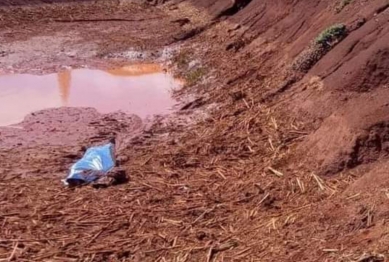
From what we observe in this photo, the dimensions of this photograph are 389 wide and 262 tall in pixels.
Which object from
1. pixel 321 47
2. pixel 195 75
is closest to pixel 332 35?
pixel 321 47

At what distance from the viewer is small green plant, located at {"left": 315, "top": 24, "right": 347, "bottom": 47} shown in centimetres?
1049

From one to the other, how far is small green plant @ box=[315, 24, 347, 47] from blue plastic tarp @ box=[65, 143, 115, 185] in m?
3.88

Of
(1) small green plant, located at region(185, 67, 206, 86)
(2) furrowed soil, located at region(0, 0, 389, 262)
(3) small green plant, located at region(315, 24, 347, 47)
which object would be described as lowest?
(2) furrowed soil, located at region(0, 0, 389, 262)

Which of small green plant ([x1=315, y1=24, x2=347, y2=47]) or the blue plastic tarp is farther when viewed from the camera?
small green plant ([x1=315, y1=24, x2=347, y2=47])

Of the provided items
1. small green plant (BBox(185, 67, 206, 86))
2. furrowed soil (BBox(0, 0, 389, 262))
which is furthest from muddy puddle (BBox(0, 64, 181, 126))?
furrowed soil (BBox(0, 0, 389, 262))

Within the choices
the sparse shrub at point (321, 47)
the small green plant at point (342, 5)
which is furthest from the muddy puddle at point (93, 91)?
the small green plant at point (342, 5)

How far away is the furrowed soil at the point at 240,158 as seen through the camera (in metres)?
6.15

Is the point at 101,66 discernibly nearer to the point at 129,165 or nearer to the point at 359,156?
the point at 129,165

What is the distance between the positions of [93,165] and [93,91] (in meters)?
4.51

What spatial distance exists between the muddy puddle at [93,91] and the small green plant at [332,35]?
271 centimetres

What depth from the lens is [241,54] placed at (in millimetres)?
12984

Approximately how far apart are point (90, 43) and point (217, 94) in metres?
5.76

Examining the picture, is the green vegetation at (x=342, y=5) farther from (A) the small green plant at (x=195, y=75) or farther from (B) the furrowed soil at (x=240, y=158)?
(A) the small green plant at (x=195, y=75)

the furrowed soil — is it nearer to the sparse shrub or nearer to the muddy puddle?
the sparse shrub
